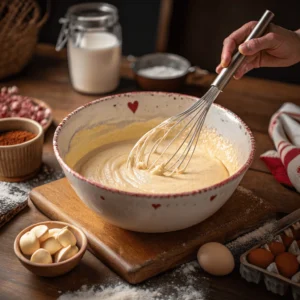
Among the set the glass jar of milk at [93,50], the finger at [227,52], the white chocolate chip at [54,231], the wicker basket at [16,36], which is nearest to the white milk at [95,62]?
the glass jar of milk at [93,50]

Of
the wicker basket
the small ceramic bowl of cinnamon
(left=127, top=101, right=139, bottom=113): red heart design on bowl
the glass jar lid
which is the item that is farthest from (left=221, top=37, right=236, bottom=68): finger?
the wicker basket

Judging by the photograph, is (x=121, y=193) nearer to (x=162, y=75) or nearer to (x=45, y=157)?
(x=45, y=157)

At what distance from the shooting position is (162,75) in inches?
69.3

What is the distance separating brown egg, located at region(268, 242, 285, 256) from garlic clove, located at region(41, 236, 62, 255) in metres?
0.40

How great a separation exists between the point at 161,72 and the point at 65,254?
93cm

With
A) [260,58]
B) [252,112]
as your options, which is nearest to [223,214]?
[260,58]

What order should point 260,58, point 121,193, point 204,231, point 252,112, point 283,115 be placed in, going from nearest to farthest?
point 121,193, point 204,231, point 260,58, point 283,115, point 252,112

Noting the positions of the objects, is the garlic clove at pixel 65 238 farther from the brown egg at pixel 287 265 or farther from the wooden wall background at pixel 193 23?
the wooden wall background at pixel 193 23

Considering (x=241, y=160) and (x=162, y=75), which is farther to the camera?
(x=162, y=75)

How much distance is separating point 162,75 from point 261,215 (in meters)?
0.75

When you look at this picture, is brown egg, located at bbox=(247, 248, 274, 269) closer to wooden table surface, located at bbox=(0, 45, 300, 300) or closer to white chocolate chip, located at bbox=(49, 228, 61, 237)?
wooden table surface, located at bbox=(0, 45, 300, 300)

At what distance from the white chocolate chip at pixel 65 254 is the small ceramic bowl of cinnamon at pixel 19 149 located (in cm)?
35

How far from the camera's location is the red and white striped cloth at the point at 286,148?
1.28 m

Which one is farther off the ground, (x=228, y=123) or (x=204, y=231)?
(x=228, y=123)
